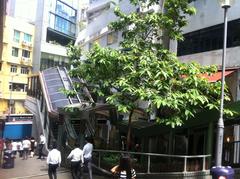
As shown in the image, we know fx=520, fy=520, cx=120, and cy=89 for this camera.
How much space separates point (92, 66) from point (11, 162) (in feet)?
28.4

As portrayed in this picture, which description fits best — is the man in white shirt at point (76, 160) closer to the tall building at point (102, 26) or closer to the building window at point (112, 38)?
the tall building at point (102, 26)

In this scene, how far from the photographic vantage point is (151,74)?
58.2 ft

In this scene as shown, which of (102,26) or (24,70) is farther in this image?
(24,70)

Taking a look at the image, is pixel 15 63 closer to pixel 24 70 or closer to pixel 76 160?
pixel 24 70

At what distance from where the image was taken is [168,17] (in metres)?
19.3

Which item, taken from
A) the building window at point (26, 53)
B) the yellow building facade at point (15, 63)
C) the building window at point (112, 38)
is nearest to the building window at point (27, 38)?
the yellow building facade at point (15, 63)

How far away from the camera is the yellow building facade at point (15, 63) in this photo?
232ft

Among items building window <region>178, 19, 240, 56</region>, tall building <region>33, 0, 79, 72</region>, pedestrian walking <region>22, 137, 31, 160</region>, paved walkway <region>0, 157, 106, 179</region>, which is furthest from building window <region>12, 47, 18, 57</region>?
paved walkway <region>0, 157, 106, 179</region>

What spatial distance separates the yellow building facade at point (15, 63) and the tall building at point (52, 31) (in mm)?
1431

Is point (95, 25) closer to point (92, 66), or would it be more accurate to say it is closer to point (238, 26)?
point (238, 26)

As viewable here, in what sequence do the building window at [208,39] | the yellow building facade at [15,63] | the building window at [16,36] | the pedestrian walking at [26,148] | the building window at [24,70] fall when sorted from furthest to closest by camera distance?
the building window at [24,70]
the building window at [16,36]
the yellow building facade at [15,63]
the pedestrian walking at [26,148]
the building window at [208,39]

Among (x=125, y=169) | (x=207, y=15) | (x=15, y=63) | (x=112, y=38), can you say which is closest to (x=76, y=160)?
(x=125, y=169)

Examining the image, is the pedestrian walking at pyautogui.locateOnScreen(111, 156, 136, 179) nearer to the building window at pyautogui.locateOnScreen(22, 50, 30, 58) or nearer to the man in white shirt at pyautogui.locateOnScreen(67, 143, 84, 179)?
the man in white shirt at pyautogui.locateOnScreen(67, 143, 84, 179)

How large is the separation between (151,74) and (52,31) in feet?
206
